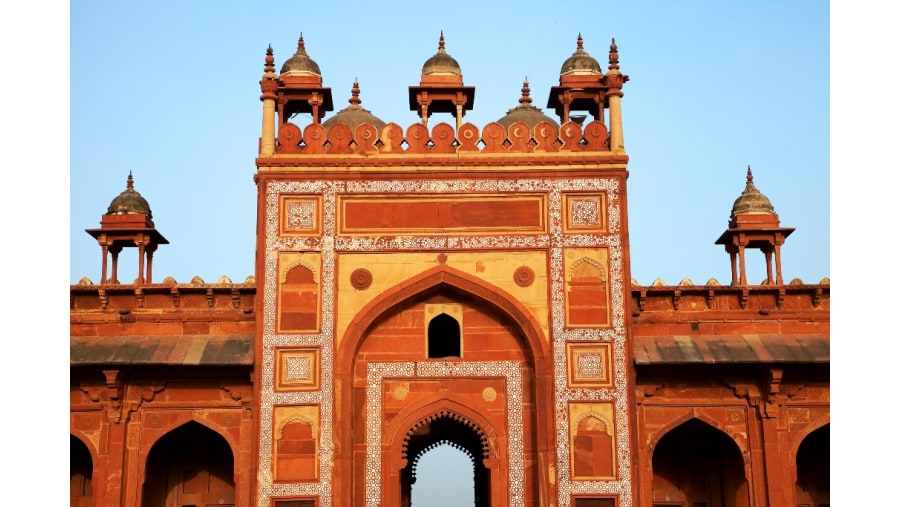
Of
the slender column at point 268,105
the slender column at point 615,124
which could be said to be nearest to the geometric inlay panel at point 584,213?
the slender column at point 615,124

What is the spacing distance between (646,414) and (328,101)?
7.03 metres

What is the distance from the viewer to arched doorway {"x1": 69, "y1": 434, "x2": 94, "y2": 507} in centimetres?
1792

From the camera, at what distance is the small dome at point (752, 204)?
70.4 ft

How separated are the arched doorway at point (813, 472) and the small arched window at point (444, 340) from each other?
220 inches

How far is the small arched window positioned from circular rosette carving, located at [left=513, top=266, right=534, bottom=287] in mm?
1539

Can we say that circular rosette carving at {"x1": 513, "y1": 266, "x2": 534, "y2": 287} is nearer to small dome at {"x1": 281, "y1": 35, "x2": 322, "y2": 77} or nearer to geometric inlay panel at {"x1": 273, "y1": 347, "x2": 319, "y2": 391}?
geometric inlay panel at {"x1": 273, "y1": 347, "x2": 319, "y2": 391}

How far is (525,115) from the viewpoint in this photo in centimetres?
1881

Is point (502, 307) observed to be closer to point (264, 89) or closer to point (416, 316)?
point (416, 316)

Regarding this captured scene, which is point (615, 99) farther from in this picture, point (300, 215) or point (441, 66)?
point (300, 215)

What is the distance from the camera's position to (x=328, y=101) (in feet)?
61.8

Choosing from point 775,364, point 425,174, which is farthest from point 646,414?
point 425,174

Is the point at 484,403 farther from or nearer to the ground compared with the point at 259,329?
nearer to the ground

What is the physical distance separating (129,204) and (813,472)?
12.6 meters

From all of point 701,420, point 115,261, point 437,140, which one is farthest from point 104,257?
point 701,420
